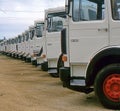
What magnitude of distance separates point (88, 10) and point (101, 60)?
123 cm

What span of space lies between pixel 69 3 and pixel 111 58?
1726 millimetres

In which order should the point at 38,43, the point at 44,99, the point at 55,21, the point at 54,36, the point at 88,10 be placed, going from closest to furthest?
the point at 88,10, the point at 44,99, the point at 54,36, the point at 55,21, the point at 38,43

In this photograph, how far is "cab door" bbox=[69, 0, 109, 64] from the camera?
10094 millimetres

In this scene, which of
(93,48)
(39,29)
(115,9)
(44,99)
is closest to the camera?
(115,9)

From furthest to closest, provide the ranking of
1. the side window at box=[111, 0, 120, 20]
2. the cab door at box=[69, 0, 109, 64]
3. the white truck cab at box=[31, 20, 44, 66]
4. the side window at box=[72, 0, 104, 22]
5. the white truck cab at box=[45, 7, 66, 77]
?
the white truck cab at box=[31, 20, 44, 66], the white truck cab at box=[45, 7, 66, 77], the side window at box=[72, 0, 104, 22], the cab door at box=[69, 0, 109, 64], the side window at box=[111, 0, 120, 20]

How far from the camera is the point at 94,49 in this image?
10203 mm

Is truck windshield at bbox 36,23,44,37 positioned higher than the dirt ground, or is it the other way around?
truck windshield at bbox 36,23,44,37

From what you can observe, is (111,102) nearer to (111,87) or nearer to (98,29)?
(111,87)

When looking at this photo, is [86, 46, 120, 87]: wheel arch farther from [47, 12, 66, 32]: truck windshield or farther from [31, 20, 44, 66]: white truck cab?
[31, 20, 44, 66]: white truck cab

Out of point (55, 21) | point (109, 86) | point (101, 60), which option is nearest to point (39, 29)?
point (55, 21)

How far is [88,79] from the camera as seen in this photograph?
10266 mm

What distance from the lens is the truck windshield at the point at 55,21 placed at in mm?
16828

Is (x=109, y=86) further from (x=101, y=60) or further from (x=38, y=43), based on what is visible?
(x=38, y=43)

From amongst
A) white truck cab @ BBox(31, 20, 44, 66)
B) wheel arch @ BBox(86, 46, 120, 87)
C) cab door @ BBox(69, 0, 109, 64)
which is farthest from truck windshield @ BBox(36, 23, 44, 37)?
wheel arch @ BBox(86, 46, 120, 87)
